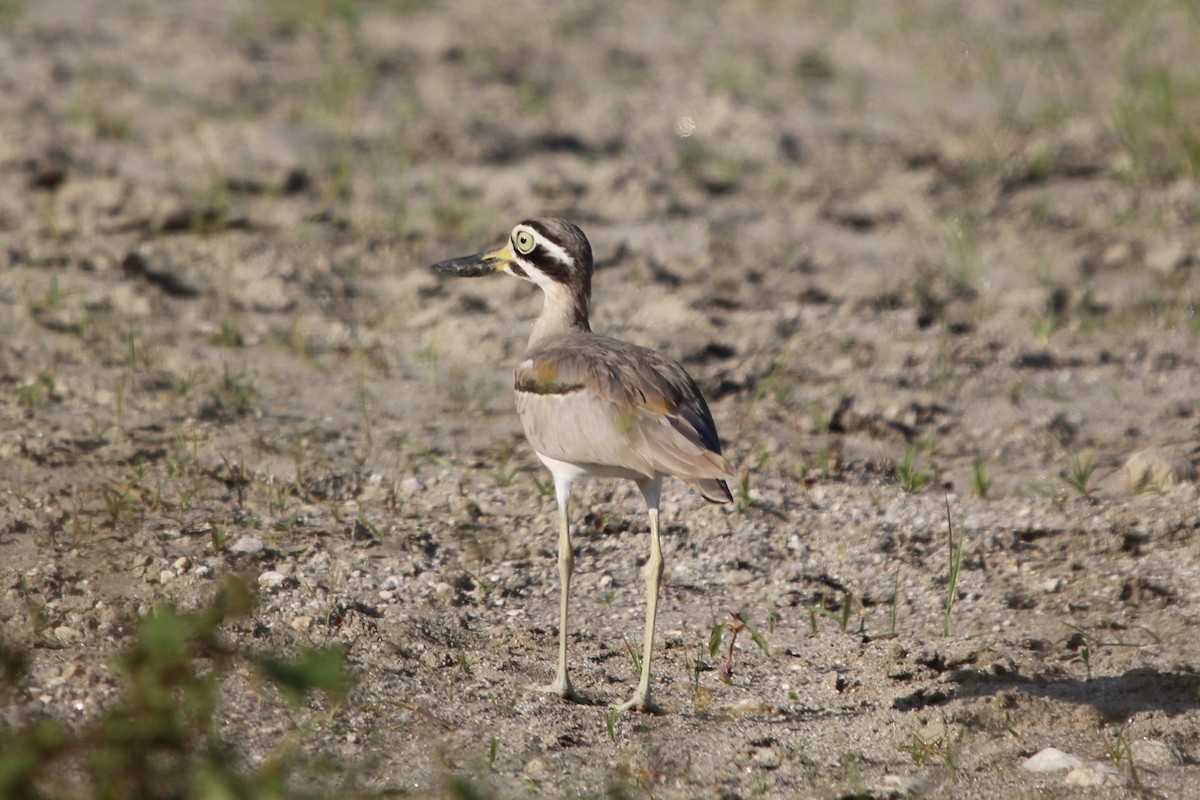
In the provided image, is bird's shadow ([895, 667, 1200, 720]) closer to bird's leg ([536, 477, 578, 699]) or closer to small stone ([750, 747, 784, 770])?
small stone ([750, 747, 784, 770])

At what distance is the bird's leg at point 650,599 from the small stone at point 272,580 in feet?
3.53

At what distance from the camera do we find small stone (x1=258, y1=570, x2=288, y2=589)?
15.0 ft

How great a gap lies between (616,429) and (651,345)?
2254mm

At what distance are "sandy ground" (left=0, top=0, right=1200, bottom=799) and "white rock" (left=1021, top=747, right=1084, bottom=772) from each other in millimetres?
28

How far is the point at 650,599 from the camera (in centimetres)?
430

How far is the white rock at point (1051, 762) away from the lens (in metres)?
3.83

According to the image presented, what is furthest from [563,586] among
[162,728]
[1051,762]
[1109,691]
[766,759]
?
[162,728]

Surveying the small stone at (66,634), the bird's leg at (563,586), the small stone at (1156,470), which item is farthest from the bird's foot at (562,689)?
the small stone at (1156,470)

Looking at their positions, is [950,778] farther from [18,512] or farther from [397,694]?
[18,512]

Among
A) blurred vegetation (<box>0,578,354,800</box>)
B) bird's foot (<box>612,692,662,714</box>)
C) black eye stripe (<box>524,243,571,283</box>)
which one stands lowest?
blurred vegetation (<box>0,578,354,800</box>)

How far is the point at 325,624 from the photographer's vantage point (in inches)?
175

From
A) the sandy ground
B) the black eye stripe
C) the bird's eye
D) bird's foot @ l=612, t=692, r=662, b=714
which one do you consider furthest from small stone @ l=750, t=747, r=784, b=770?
the bird's eye

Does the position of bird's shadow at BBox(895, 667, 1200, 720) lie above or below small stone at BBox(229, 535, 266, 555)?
below

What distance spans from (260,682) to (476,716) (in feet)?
1.84
